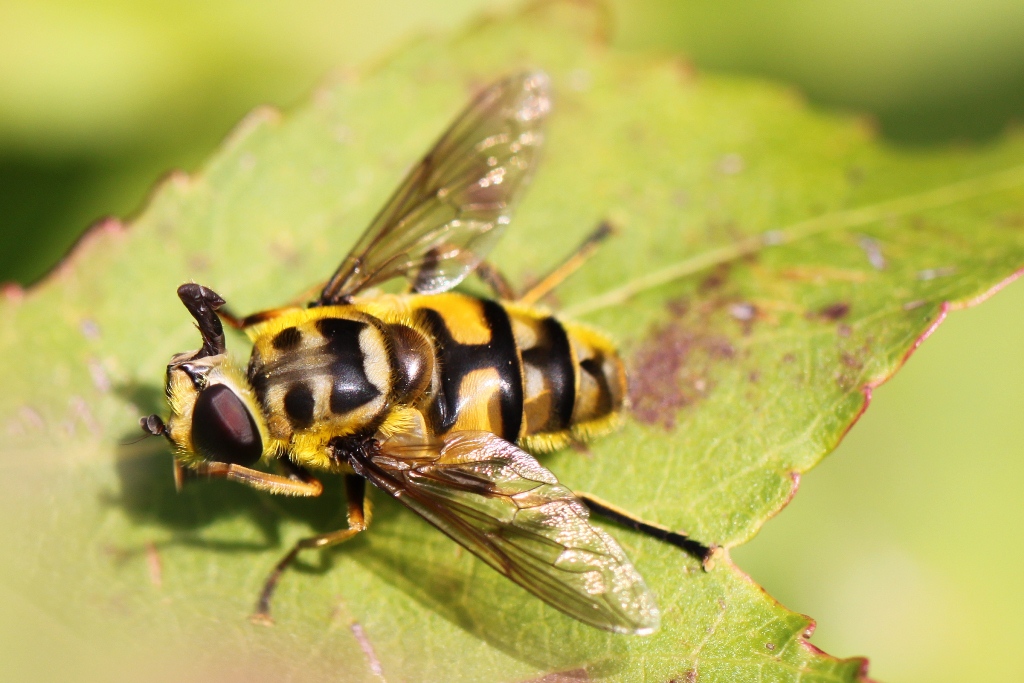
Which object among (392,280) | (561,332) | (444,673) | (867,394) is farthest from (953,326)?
(444,673)

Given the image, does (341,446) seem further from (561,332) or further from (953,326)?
(953,326)

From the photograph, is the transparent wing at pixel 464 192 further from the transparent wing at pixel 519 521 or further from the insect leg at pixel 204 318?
the transparent wing at pixel 519 521

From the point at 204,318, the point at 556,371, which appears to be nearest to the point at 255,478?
the point at 204,318

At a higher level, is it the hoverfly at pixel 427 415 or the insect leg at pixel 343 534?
the hoverfly at pixel 427 415

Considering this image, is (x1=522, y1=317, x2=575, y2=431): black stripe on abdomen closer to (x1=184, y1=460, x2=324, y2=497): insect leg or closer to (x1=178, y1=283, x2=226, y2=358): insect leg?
(x1=184, y1=460, x2=324, y2=497): insect leg

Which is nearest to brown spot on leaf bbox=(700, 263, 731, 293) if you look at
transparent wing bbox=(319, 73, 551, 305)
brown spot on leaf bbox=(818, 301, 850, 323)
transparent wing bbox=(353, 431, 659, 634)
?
brown spot on leaf bbox=(818, 301, 850, 323)

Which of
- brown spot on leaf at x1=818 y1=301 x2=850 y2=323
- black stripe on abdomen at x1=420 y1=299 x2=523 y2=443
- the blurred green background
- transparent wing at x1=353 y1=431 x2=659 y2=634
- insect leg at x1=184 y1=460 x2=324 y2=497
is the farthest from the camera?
the blurred green background

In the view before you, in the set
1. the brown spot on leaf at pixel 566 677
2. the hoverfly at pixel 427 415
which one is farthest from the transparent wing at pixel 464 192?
the brown spot on leaf at pixel 566 677
